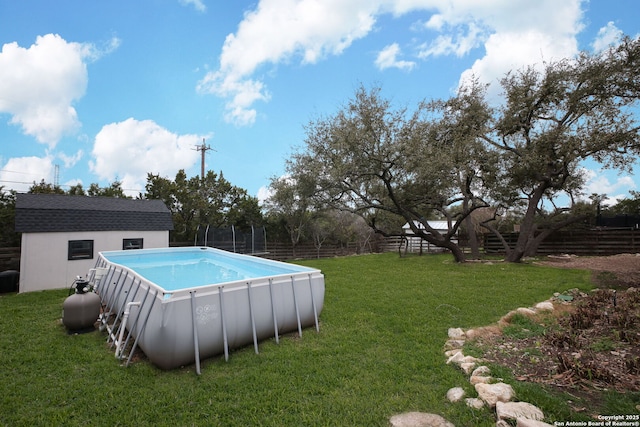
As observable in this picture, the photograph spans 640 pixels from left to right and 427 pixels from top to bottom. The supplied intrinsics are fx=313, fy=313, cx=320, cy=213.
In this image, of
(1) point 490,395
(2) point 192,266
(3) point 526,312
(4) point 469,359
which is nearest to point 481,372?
(4) point 469,359

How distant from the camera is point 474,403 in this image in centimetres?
270

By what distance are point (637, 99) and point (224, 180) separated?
671 inches

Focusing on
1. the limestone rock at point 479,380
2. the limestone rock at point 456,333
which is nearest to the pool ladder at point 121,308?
the limestone rock at point 479,380

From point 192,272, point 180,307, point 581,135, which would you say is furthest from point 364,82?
point 180,307

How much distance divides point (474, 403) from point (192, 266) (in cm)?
816

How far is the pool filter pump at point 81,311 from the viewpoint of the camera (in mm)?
4742

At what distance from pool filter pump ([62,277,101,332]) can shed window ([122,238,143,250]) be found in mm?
6343

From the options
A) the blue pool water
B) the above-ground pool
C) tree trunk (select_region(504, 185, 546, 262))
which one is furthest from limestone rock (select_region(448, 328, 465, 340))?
tree trunk (select_region(504, 185, 546, 262))

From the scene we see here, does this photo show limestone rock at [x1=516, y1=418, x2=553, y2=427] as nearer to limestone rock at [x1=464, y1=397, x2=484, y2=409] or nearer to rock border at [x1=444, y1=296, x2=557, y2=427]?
rock border at [x1=444, y1=296, x2=557, y2=427]

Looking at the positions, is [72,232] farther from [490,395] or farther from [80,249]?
[490,395]

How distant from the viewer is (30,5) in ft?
24.6

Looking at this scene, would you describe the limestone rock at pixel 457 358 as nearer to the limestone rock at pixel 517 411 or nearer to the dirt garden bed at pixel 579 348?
the dirt garden bed at pixel 579 348

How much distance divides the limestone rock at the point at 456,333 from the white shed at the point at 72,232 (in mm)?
10377

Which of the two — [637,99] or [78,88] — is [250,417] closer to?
[78,88]
